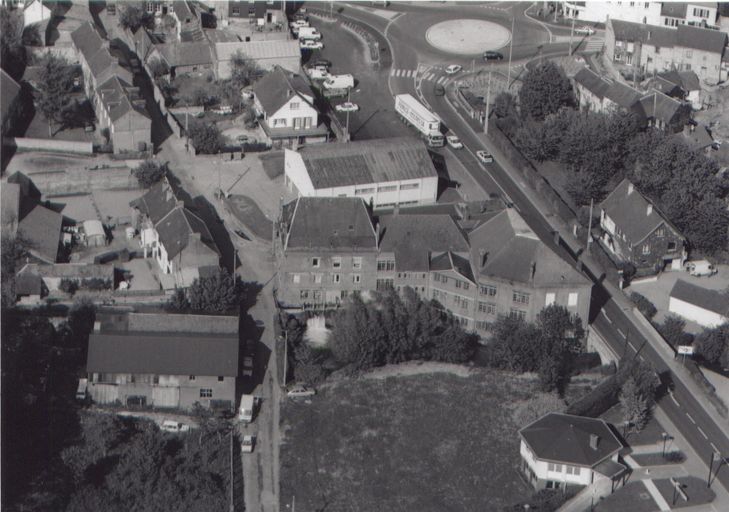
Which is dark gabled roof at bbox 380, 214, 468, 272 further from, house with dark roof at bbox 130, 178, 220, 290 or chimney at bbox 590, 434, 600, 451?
chimney at bbox 590, 434, 600, 451

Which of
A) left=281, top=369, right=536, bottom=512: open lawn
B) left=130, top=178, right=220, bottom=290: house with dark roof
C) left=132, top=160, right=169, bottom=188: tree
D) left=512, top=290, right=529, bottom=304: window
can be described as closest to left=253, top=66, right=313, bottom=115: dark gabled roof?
left=132, top=160, right=169, bottom=188: tree

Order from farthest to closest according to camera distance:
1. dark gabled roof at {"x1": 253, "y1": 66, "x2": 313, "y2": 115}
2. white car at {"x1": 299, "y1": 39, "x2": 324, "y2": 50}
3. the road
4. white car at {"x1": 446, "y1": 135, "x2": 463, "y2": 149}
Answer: white car at {"x1": 299, "y1": 39, "x2": 324, "y2": 50} → dark gabled roof at {"x1": 253, "y1": 66, "x2": 313, "y2": 115} → white car at {"x1": 446, "y1": 135, "x2": 463, "y2": 149} → the road

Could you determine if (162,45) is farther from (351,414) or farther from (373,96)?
(351,414)

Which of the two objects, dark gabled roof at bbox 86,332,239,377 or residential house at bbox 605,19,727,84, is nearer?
dark gabled roof at bbox 86,332,239,377

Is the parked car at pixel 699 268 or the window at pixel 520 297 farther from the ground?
the window at pixel 520 297

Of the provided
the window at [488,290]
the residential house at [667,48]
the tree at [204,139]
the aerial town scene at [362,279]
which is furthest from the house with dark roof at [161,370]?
the residential house at [667,48]

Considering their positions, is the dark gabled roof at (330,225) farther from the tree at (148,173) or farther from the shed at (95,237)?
the tree at (148,173)
